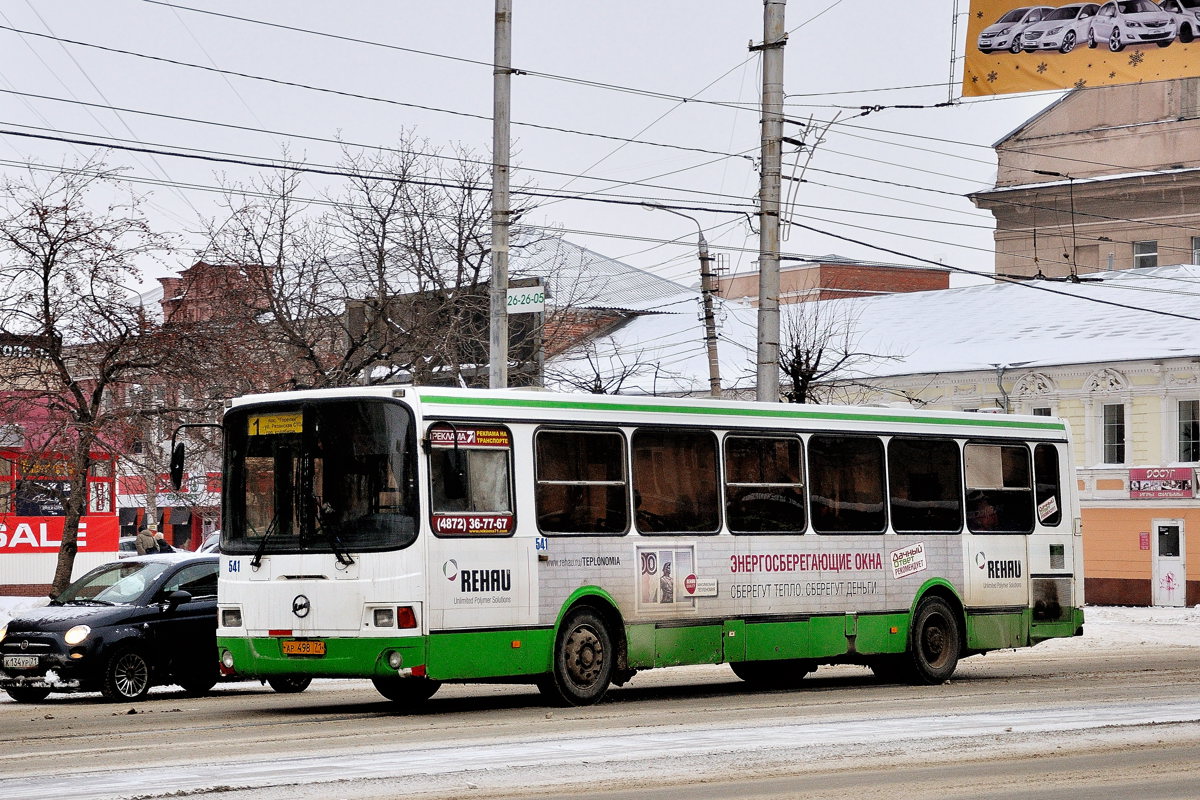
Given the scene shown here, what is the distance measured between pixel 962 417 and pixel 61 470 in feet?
46.1

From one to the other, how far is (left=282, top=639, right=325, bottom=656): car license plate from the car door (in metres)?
3.48

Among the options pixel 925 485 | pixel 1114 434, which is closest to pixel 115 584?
pixel 925 485

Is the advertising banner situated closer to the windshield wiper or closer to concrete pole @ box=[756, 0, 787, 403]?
concrete pole @ box=[756, 0, 787, 403]

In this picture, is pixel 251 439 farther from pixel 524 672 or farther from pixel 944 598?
pixel 944 598

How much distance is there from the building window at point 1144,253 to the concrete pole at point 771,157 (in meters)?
46.1

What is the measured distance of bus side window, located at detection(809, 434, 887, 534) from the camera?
18938mm

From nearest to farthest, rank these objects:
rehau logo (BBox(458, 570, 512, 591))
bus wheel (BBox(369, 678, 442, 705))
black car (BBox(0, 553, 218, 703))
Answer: rehau logo (BBox(458, 570, 512, 591)) < bus wheel (BBox(369, 678, 442, 705)) < black car (BBox(0, 553, 218, 703))

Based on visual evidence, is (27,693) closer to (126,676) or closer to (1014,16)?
(126,676)

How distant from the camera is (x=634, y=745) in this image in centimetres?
1284

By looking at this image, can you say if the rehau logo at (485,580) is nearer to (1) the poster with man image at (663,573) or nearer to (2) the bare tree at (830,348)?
(1) the poster with man image at (663,573)

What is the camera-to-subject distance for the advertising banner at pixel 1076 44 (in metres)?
40.1

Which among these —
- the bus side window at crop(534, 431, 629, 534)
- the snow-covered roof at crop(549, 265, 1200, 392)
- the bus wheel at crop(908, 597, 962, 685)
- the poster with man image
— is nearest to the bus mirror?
the bus side window at crop(534, 431, 629, 534)

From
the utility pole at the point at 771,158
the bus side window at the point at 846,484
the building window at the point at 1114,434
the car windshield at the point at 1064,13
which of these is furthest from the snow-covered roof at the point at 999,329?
the bus side window at the point at 846,484

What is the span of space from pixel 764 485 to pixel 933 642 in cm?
318
